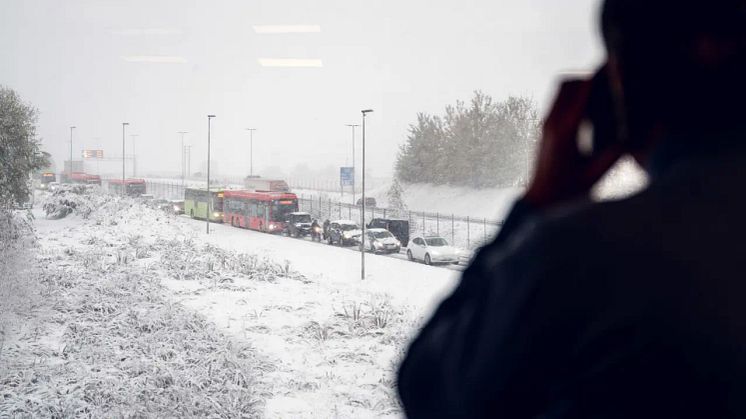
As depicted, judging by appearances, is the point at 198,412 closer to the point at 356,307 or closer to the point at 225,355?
the point at 225,355

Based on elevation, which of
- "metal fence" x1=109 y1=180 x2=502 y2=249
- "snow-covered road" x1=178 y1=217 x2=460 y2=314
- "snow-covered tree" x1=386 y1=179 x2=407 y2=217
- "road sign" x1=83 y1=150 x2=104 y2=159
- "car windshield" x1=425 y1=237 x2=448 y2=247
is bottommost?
"snow-covered road" x1=178 y1=217 x2=460 y2=314

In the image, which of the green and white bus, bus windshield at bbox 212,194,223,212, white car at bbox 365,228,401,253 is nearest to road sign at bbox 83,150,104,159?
the green and white bus

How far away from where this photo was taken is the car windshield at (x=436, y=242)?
18.7 m

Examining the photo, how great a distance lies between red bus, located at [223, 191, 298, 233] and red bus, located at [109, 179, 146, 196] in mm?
8926

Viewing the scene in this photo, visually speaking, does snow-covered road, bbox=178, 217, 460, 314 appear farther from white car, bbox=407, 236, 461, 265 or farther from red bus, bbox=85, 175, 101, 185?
red bus, bbox=85, 175, 101, 185

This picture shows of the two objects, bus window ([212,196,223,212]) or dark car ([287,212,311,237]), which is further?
bus window ([212,196,223,212])

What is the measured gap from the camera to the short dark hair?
0.70m

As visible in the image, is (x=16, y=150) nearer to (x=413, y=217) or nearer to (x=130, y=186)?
(x=413, y=217)

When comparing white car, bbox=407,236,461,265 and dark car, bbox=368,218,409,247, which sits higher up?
dark car, bbox=368,218,409,247

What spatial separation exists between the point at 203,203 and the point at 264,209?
6117mm

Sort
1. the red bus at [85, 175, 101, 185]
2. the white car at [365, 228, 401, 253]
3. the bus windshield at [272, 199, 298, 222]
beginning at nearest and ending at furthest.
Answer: the white car at [365, 228, 401, 253] < the bus windshield at [272, 199, 298, 222] < the red bus at [85, 175, 101, 185]

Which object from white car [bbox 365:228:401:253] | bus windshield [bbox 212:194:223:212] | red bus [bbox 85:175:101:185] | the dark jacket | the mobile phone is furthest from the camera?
red bus [bbox 85:175:101:185]

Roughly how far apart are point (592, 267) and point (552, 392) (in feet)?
0.51

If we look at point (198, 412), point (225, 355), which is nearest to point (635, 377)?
point (198, 412)
